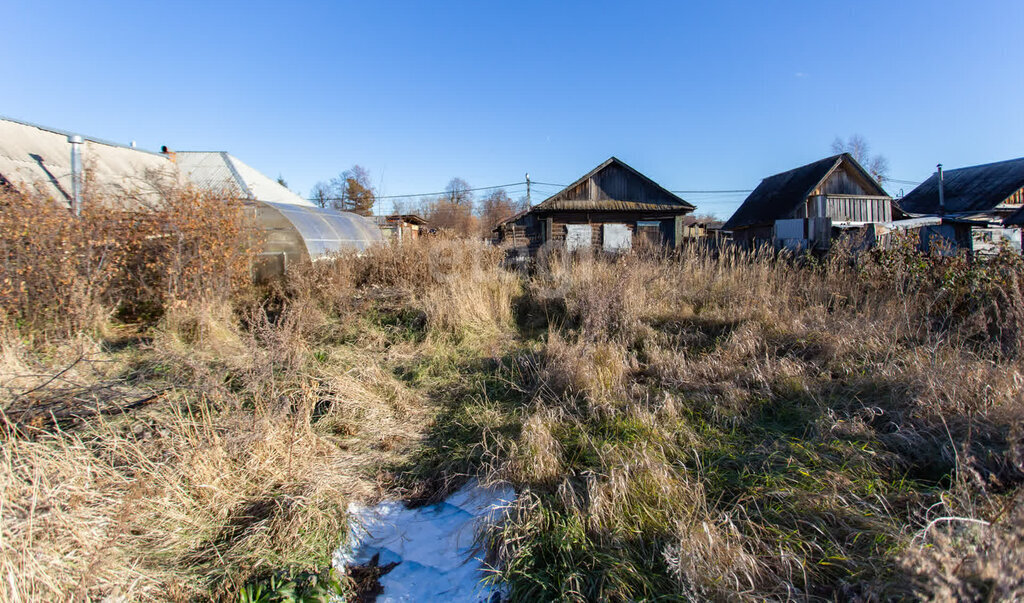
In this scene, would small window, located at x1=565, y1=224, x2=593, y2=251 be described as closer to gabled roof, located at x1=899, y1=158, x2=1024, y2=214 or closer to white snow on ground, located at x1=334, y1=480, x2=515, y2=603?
white snow on ground, located at x1=334, y1=480, x2=515, y2=603

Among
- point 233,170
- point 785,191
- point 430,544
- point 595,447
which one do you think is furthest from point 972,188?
point 233,170

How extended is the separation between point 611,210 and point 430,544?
635 inches

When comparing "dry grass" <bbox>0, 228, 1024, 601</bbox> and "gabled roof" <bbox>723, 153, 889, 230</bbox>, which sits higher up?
"gabled roof" <bbox>723, 153, 889, 230</bbox>

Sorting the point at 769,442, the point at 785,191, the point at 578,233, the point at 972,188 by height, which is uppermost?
the point at 972,188

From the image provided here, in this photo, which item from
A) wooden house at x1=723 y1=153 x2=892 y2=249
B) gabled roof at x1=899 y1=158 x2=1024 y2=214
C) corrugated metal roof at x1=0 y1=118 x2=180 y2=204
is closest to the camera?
corrugated metal roof at x1=0 y1=118 x2=180 y2=204

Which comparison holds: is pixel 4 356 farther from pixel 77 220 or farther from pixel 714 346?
pixel 714 346

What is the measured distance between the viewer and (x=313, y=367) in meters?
4.39

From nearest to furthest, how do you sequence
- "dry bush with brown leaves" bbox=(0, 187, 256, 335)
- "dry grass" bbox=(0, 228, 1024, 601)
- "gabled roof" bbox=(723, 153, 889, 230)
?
"dry grass" bbox=(0, 228, 1024, 601)
"dry bush with brown leaves" bbox=(0, 187, 256, 335)
"gabled roof" bbox=(723, 153, 889, 230)

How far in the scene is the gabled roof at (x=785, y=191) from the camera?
16469 millimetres

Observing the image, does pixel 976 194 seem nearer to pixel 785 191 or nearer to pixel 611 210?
pixel 785 191

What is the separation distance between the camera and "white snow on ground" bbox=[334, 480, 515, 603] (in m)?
2.10

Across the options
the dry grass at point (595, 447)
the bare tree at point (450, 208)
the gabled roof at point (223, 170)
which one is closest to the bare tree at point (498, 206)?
the bare tree at point (450, 208)

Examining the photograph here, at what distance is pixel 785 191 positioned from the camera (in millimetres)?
18422


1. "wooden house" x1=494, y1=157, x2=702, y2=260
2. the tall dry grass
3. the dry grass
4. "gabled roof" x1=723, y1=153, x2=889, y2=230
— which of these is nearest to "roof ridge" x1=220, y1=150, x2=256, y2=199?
"wooden house" x1=494, y1=157, x2=702, y2=260
